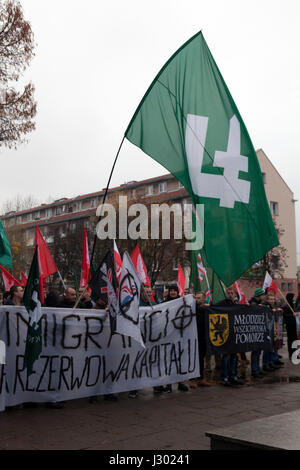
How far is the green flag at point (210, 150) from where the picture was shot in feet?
23.8

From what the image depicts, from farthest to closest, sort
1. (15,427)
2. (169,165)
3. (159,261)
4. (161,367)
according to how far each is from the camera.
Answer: (159,261), (161,367), (169,165), (15,427)

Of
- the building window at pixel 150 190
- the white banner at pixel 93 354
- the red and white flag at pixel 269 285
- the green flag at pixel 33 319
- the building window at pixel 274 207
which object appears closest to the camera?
the green flag at pixel 33 319

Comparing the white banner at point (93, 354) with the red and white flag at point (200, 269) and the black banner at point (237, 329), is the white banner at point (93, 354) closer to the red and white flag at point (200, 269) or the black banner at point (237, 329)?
the black banner at point (237, 329)

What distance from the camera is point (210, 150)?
756 cm

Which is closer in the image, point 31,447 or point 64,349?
point 31,447

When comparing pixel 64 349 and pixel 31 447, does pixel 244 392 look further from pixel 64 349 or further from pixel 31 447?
pixel 31 447

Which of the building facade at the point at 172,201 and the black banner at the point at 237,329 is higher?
the building facade at the point at 172,201

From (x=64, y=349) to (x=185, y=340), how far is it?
2477 millimetres

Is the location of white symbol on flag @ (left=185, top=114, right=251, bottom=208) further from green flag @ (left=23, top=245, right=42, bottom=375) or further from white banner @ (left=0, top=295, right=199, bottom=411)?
green flag @ (left=23, top=245, right=42, bottom=375)

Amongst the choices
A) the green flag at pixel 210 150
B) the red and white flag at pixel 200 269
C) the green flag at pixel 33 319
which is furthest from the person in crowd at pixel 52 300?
the red and white flag at pixel 200 269

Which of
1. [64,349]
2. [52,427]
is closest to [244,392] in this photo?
[64,349]

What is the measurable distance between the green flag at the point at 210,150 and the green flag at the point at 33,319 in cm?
242

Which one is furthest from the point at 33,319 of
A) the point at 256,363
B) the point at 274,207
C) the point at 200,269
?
the point at 274,207
